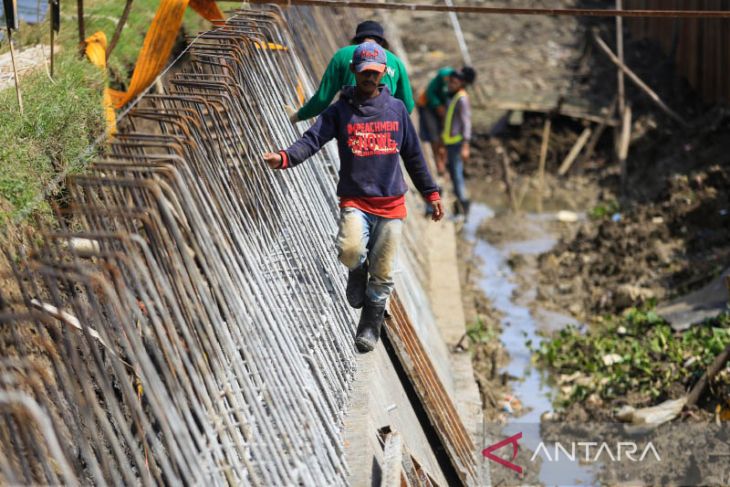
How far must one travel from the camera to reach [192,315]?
4.77 metres

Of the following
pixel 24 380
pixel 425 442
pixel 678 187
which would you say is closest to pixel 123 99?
pixel 425 442

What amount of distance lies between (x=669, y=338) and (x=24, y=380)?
7.42 meters

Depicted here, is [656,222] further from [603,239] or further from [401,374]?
[401,374]

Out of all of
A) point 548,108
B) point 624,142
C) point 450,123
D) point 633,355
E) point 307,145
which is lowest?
point 307,145

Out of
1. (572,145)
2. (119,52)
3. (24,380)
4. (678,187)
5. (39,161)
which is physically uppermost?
(572,145)

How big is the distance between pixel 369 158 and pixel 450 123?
792cm

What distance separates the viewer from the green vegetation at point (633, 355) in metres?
9.43

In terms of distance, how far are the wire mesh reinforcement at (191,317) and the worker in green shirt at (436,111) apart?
674cm

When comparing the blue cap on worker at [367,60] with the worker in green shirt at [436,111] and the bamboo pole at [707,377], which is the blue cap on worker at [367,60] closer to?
the bamboo pole at [707,377]

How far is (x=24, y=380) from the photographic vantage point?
4.07 m

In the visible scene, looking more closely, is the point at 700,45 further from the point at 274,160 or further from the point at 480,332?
the point at 274,160

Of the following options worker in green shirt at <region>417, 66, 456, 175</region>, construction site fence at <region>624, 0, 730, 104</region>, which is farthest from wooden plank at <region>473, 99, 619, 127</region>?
worker in green shirt at <region>417, 66, 456, 175</region>

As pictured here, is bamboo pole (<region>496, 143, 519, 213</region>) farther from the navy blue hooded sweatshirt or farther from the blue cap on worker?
the blue cap on worker

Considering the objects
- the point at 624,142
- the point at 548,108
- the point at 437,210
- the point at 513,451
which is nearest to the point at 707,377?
the point at 513,451
